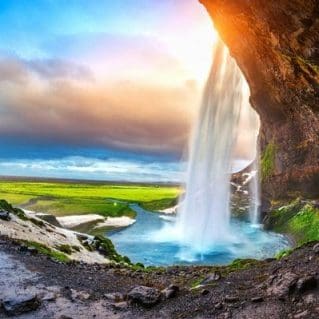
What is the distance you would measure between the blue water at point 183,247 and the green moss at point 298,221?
1.75m

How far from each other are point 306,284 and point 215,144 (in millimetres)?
52626

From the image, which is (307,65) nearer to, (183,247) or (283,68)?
(283,68)

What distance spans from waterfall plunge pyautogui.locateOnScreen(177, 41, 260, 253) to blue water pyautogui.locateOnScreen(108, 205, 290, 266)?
504cm

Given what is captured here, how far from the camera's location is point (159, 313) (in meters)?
14.0

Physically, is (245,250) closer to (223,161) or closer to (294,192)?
(223,161)

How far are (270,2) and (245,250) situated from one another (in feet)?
104

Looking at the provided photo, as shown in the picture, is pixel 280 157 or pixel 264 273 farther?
pixel 280 157

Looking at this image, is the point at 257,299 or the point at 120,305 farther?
the point at 120,305

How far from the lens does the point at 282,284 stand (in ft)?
Answer: 46.1

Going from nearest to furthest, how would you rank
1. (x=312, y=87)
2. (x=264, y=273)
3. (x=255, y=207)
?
(x=264, y=273), (x=312, y=87), (x=255, y=207)

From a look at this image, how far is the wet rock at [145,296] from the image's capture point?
48.3 ft

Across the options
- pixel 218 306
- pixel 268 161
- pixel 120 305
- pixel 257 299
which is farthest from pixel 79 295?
pixel 268 161

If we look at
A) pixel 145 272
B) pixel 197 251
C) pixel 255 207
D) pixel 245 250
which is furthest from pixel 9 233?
pixel 255 207

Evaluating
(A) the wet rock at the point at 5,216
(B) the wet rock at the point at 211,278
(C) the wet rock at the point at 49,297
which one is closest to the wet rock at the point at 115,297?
(C) the wet rock at the point at 49,297
